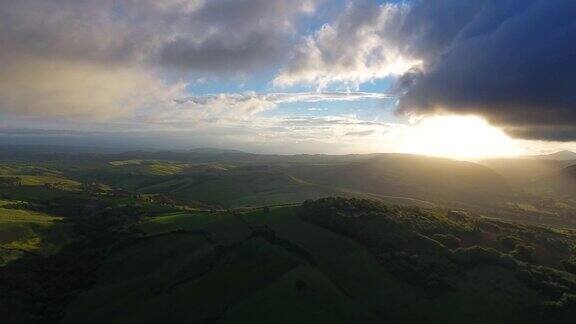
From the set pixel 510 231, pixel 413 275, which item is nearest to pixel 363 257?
pixel 413 275

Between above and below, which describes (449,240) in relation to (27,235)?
above

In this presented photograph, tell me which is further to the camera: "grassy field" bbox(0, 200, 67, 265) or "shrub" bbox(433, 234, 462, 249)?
"grassy field" bbox(0, 200, 67, 265)

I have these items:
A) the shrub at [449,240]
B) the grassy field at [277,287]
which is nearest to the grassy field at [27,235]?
the grassy field at [277,287]

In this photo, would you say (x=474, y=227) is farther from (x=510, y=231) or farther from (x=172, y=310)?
(x=172, y=310)

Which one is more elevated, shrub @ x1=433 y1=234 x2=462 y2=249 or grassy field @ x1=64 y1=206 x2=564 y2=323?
shrub @ x1=433 y1=234 x2=462 y2=249

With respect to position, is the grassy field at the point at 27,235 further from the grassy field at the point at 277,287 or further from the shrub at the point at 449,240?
the shrub at the point at 449,240

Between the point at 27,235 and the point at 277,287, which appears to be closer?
the point at 277,287

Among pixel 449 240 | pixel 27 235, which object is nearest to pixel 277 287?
pixel 449 240

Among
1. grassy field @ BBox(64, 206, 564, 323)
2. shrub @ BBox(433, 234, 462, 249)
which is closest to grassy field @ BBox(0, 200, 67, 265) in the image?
grassy field @ BBox(64, 206, 564, 323)

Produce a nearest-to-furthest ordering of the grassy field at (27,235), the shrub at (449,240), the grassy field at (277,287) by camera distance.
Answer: the grassy field at (277,287), the shrub at (449,240), the grassy field at (27,235)

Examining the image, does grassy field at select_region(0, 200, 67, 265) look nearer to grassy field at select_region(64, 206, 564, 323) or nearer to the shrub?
grassy field at select_region(64, 206, 564, 323)

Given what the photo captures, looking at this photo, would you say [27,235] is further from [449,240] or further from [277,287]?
[449,240]
